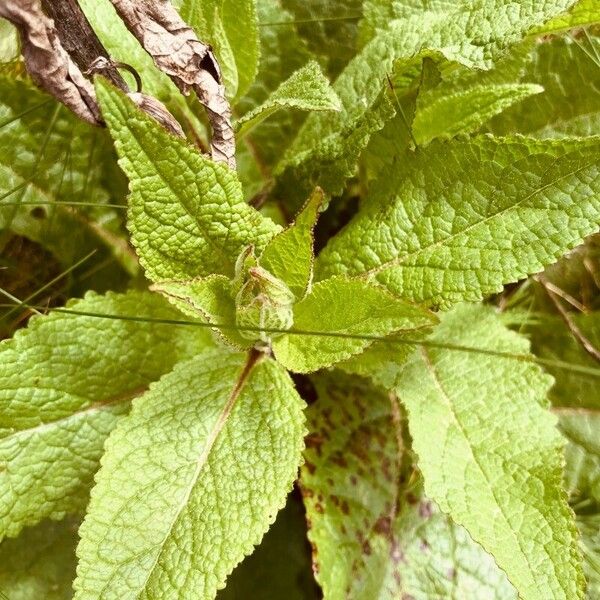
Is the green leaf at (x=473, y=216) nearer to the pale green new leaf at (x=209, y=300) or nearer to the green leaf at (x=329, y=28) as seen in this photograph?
the pale green new leaf at (x=209, y=300)

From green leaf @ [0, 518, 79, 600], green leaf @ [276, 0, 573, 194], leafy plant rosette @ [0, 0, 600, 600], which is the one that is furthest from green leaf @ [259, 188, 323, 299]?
green leaf @ [0, 518, 79, 600]

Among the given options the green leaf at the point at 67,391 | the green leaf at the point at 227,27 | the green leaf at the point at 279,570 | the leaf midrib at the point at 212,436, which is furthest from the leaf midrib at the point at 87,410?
the green leaf at the point at 227,27

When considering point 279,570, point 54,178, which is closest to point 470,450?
point 279,570

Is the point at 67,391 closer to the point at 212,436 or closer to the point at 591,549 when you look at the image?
the point at 212,436

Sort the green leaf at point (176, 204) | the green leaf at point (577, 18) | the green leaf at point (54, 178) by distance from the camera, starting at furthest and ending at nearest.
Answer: the green leaf at point (54, 178) < the green leaf at point (577, 18) < the green leaf at point (176, 204)

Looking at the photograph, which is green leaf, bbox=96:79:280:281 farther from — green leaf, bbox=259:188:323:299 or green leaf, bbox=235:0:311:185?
green leaf, bbox=235:0:311:185

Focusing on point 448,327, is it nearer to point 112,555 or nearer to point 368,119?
point 368,119
